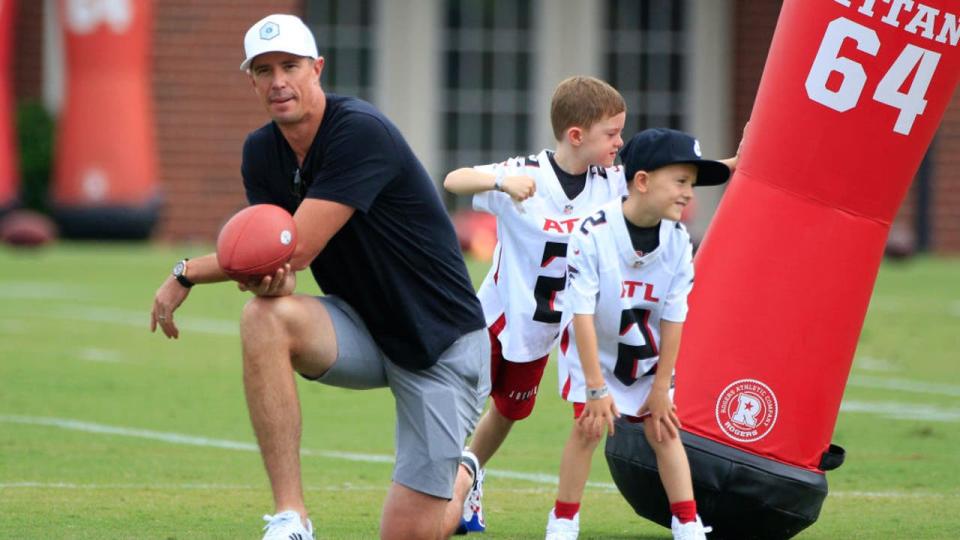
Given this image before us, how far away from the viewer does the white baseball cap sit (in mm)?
5875

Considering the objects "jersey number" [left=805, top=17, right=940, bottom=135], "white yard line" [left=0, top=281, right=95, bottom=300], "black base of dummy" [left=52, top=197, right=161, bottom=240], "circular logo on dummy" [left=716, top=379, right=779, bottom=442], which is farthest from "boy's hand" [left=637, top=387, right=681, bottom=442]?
"black base of dummy" [left=52, top=197, right=161, bottom=240]

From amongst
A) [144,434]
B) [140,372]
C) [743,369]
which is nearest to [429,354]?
[743,369]

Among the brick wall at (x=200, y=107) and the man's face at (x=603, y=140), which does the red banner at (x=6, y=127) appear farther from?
the man's face at (x=603, y=140)

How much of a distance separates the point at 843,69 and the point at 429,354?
1.82 meters

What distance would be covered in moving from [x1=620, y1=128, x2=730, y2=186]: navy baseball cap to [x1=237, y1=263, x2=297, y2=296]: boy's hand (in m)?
1.21

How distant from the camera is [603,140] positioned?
6738 millimetres

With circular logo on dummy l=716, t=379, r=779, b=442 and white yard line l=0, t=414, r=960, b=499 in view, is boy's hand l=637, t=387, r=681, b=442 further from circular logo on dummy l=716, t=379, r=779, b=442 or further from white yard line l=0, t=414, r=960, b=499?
white yard line l=0, t=414, r=960, b=499

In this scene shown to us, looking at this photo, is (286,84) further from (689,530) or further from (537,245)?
(689,530)

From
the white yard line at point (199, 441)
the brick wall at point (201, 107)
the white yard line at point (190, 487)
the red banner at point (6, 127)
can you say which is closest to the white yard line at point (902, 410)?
the white yard line at point (199, 441)

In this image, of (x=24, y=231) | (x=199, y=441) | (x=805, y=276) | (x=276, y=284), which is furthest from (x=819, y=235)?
(x=24, y=231)

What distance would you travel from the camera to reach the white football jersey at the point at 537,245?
6.84 meters

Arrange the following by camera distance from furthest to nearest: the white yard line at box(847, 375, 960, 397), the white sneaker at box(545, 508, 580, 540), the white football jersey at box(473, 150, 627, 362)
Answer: the white yard line at box(847, 375, 960, 397)
the white football jersey at box(473, 150, 627, 362)
the white sneaker at box(545, 508, 580, 540)

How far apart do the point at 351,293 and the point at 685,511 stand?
1.33 meters

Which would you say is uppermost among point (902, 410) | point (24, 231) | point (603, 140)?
point (603, 140)
